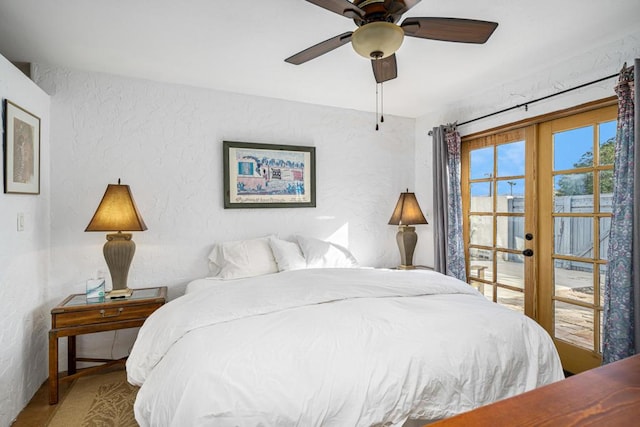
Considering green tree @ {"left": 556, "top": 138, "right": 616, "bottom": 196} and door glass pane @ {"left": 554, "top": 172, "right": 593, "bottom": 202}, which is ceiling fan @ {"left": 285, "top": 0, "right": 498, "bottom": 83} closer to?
green tree @ {"left": 556, "top": 138, "right": 616, "bottom": 196}

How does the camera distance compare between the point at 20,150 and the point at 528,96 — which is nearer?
the point at 20,150

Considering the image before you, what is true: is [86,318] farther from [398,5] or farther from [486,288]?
[486,288]

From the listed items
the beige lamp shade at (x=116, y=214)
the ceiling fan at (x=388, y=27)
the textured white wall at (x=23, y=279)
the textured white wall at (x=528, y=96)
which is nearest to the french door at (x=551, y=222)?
the textured white wall at (x=528, y=96)

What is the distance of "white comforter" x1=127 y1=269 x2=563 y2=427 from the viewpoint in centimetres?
131

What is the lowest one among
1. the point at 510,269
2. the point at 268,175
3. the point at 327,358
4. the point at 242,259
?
the point at 327,358

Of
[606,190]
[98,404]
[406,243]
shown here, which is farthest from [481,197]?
[98,404]

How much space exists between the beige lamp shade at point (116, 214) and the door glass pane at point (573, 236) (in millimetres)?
3197

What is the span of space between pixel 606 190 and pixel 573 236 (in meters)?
0.41

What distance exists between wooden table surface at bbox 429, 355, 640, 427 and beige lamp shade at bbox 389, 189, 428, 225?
9.50 feet

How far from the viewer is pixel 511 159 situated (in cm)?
311

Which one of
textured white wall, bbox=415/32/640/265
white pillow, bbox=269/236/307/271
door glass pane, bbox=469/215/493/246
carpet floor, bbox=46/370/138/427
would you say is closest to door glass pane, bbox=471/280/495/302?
door glass pane, bbox=469/215/493/246

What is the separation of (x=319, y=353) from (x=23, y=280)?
2080 millimetres

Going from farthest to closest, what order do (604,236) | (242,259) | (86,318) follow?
(242,259), (604,236), (86,318)

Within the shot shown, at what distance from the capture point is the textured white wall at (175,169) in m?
2.70
